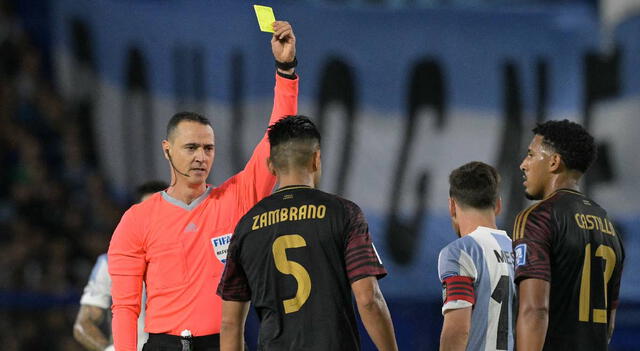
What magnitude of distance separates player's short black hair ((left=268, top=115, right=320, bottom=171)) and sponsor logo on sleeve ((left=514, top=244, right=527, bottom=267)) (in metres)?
0.98

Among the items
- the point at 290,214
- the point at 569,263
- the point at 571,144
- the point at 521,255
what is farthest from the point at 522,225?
the point at 290,214

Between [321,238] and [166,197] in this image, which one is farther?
[166,197]

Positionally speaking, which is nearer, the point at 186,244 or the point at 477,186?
the point at 477,186

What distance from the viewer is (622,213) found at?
837cm

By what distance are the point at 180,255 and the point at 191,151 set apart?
0.54 m

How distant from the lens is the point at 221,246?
4289 millimetres

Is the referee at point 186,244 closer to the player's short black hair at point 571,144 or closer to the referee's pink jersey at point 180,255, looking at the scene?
the referee's pink jersey at point 180,255

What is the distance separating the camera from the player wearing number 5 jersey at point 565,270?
3672 millimetres

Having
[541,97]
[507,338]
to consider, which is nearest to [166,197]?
[507,338]

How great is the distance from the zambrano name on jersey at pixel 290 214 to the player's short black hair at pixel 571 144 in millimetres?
1207

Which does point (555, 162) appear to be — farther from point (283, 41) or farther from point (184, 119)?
point (184, 119)

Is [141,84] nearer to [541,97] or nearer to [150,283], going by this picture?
[541,97]

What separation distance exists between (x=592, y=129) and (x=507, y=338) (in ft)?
16.8

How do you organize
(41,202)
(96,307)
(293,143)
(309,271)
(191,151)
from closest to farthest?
Answer: (309,271) < (293,143) < (191,151) < (96,307) < (41,202)
